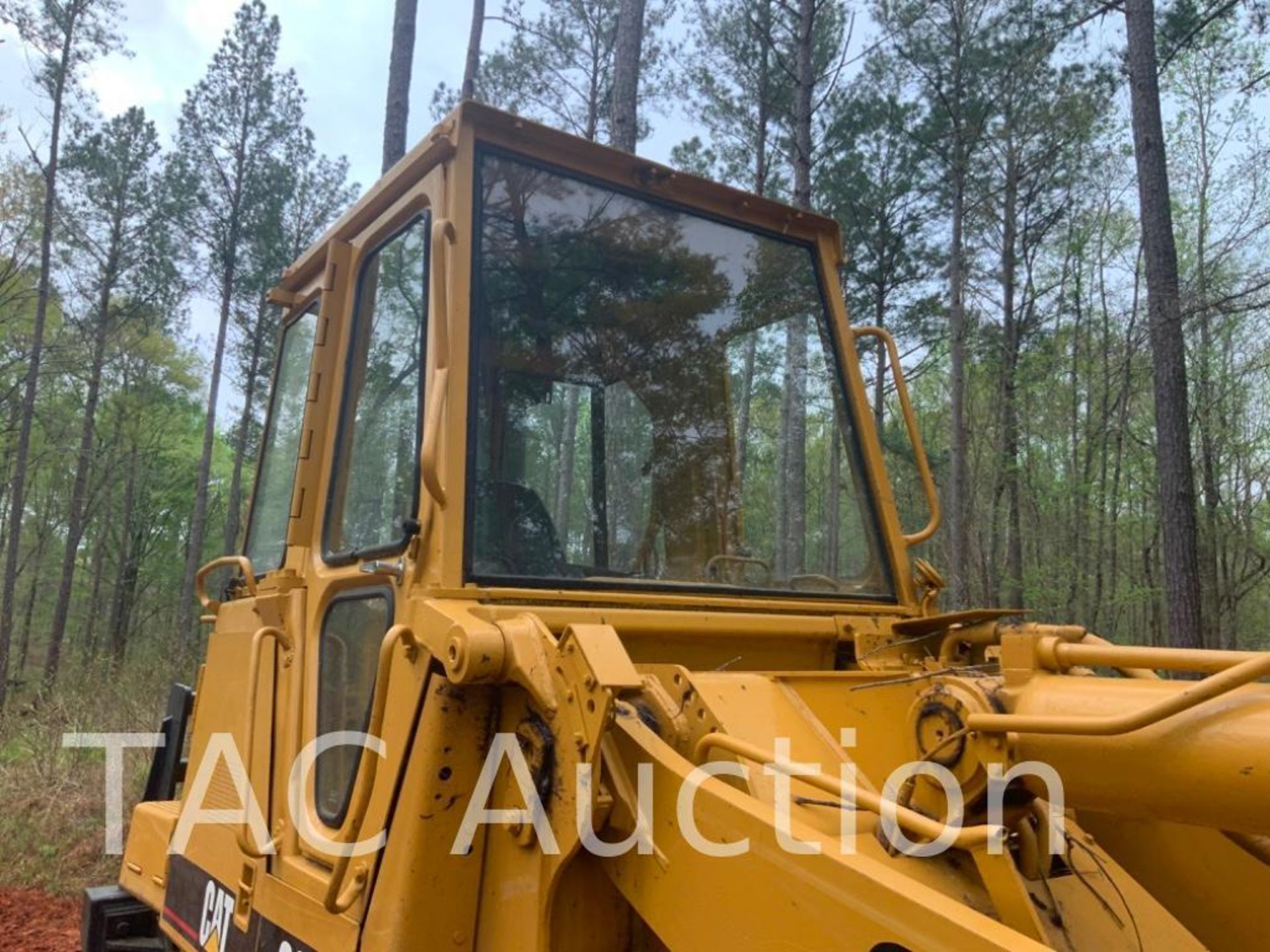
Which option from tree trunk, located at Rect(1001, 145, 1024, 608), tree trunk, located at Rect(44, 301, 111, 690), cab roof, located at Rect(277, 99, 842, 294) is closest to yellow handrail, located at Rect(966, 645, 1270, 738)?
cab roof, located at Rect(277, 99, 842, 294)

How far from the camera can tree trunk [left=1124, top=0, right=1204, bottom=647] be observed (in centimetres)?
821

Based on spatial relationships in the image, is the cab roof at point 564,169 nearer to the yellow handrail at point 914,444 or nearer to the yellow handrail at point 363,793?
the yellow handrail at point 914,444

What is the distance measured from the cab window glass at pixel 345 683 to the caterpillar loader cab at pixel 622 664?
17 millimetres

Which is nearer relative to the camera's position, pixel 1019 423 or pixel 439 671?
pixel 439 671

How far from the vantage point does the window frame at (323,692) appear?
2564mm

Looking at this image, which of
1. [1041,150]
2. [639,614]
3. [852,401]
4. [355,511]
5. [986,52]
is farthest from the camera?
[1041,150]

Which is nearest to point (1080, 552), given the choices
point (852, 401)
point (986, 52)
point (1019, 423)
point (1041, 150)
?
point (1019, 423)

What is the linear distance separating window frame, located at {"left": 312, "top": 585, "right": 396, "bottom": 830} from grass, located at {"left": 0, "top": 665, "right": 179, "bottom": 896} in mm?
5901

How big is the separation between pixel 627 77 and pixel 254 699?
24.8 feet

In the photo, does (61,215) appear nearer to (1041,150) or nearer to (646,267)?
(1041,150)

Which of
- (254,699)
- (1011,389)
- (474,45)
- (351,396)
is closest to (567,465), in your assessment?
(351,396)

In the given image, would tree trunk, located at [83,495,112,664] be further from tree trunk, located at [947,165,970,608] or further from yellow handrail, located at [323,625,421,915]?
yellow handrail, located at [323,625,421,915]

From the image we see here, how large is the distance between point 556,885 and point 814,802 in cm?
53

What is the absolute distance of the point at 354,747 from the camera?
2.62 m
